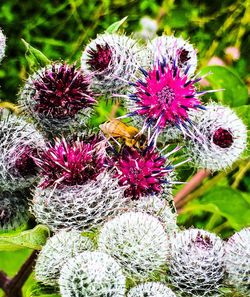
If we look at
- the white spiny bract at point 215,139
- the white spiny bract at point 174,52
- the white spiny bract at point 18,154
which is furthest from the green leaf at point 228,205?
the white spiny bract at point 18,154

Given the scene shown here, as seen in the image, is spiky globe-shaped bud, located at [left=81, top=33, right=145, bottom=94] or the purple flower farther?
spiky globe-shaped bud, located at [left=81, top=33, right=145, bottom=94]

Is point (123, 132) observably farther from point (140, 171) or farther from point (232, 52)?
point (232, 52)

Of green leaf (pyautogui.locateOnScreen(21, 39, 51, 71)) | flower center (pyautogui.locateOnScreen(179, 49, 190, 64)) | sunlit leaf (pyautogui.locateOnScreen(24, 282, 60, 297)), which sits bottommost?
sunlit leaf (pyautogui.locateOnScreen(24, 282, 60, 297))

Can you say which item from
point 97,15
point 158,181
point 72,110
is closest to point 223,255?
point 158,181

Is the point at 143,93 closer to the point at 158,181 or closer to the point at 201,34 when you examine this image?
the point at 158,181

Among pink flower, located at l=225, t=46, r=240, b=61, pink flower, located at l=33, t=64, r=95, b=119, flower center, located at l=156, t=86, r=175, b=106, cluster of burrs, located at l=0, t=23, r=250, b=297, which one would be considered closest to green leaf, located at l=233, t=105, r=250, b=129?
cluster of burrs, located at l=0, t=23, r=250, b=297

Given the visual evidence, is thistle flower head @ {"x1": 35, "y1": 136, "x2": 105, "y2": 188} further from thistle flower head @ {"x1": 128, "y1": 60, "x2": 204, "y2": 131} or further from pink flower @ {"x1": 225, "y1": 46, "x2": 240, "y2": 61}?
pink flower @ {"x1": 225, "y1": 46, "x2": 240, "y2": 61}

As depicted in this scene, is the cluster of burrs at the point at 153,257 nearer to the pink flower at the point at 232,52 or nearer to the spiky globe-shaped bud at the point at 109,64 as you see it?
the spiky globe-shaped bud at the point at 109,64
